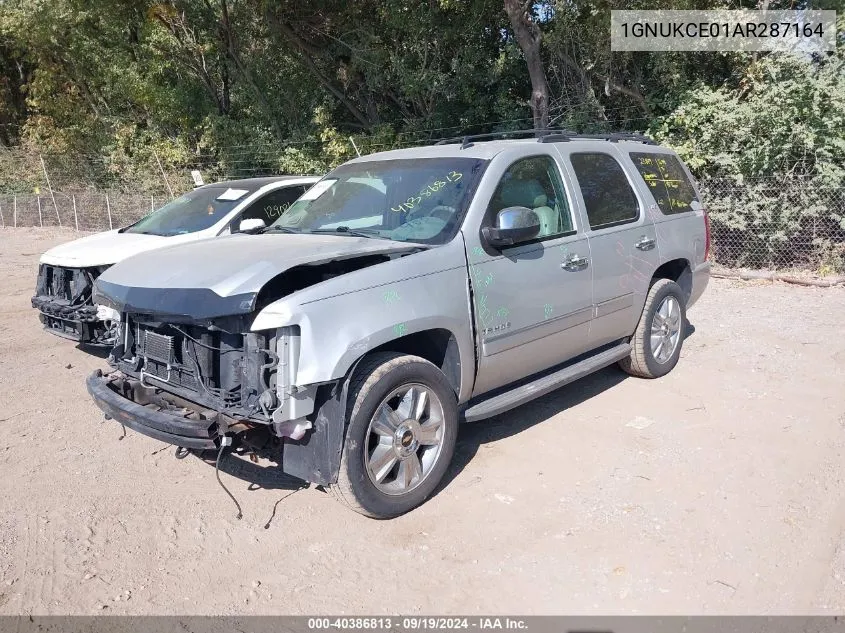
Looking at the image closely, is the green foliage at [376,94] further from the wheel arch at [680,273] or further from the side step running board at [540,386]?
A: the side step running board at [540,386]

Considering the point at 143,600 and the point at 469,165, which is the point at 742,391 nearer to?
the point at 469,165

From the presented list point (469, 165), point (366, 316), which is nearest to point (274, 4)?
point (469, 165)

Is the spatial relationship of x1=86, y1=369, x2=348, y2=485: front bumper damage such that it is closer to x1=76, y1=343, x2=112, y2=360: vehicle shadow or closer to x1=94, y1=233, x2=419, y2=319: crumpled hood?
x1=94, y1=233, x2=419, y2=319: crumpled hood

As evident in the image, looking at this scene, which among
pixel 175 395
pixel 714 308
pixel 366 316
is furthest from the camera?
pixel 714 308

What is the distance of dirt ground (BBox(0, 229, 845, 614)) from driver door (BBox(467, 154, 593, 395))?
2.14 ft

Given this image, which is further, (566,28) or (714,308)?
(566,28)

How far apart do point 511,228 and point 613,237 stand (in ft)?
4.53

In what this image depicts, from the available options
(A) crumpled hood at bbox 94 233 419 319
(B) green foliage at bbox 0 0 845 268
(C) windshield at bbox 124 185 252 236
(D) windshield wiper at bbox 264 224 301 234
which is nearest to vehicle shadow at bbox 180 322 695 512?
(A) crumpled hood at bbox 94 233 419 319

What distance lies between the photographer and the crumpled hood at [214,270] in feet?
11.2

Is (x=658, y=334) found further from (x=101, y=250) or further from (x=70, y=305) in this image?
(x=70, y=305)

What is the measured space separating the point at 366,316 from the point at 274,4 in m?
14.3

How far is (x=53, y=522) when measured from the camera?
392cm

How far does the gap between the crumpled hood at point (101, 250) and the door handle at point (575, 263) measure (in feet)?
14.1

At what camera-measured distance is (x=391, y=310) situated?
12.1ft
